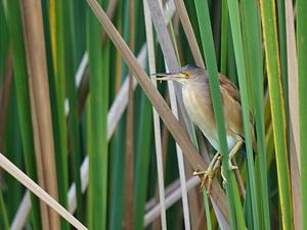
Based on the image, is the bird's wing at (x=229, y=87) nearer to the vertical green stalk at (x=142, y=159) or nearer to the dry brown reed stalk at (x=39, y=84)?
the vertical green stalk at (x=142, y=159)

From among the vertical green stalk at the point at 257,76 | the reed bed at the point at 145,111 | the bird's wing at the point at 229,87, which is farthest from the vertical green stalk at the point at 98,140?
the vertical green stalk at the point at 257,76

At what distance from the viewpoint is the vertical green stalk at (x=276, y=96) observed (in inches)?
31.5

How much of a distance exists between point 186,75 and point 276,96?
0.36 metres

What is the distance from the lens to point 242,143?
4.13 feet

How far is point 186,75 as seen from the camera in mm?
1163

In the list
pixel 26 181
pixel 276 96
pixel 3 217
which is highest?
pixel 276 96

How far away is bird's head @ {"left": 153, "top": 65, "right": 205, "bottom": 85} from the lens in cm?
112

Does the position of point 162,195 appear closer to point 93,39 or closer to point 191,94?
point 191,94

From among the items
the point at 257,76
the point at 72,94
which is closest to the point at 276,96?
the point at 257,76

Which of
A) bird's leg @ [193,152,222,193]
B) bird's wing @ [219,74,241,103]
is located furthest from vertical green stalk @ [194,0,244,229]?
bird's wing @ [219,74,241,103]

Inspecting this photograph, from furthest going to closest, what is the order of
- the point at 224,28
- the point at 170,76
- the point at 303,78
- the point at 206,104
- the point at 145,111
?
1. the point at 145,111
2. the point at 206,104
3. the point at 170,76
4. the point at 224,28
5. the point at 303,78

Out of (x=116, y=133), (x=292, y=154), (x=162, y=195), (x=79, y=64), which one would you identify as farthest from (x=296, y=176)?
(x=79, y=64)

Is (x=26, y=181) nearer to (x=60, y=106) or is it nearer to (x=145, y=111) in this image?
(x=60, y=106)

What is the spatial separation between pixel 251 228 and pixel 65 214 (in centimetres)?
29
